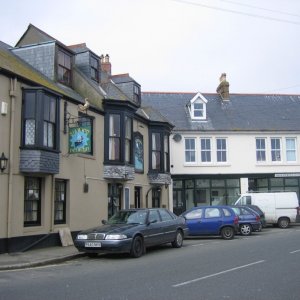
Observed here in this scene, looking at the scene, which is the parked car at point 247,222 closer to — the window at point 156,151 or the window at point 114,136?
the window at point 156,151

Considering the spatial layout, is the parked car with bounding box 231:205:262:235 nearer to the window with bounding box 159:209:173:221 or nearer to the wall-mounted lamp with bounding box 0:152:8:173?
the window with bounding box 159:209:173:221

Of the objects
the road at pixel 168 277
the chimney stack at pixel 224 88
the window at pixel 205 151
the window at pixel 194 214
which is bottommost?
the road at pixel 168 277

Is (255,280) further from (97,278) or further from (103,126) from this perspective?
(103,126)

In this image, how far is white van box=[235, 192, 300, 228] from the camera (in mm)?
27719

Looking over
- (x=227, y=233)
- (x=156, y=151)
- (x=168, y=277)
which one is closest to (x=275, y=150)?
(x=156, y=151)

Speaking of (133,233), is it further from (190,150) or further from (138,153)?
(190,150)

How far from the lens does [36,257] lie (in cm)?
1379

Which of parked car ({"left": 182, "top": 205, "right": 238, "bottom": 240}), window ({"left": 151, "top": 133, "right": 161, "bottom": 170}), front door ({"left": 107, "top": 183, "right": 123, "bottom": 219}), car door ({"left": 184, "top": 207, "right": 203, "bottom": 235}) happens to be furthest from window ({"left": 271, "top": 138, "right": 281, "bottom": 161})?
front door ({"left": 107, "top": 183, "right": 123, "bottom": 219})

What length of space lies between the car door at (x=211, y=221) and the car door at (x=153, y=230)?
5130mm

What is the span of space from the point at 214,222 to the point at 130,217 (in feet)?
20.4

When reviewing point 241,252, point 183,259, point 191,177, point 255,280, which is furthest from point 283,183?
point 255,280

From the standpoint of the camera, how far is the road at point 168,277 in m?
8.34

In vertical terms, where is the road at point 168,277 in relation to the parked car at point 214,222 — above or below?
below

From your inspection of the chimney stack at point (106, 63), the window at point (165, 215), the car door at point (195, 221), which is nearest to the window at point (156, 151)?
the car door at point (195, 221)
